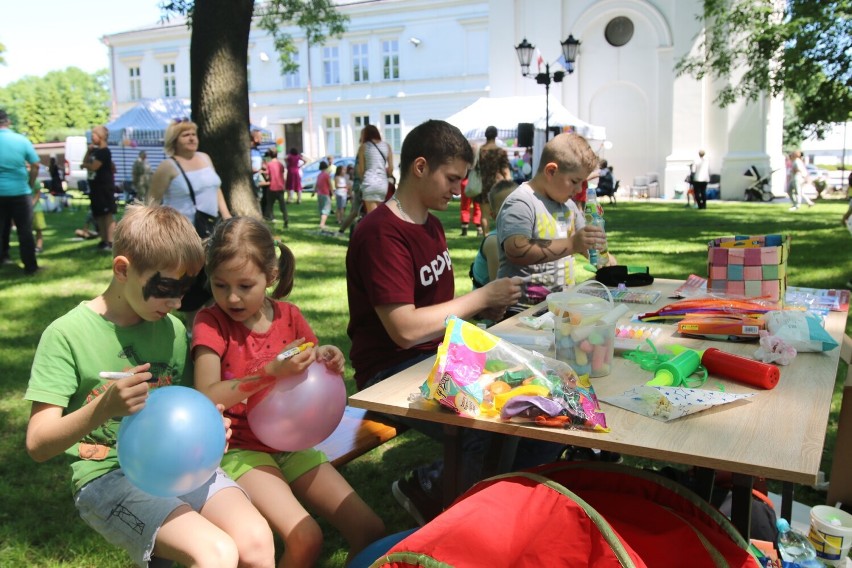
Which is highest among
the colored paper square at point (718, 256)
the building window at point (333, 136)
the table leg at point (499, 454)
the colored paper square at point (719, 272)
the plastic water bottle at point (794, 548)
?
the building window at point (333, 136)

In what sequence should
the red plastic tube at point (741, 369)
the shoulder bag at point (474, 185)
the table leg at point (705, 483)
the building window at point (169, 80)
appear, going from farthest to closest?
the building window at point (169, 80)
the shoulder bag at point (474, 185)
the table leg at point (705, 483)
the red plastic tube at point (741, 369)

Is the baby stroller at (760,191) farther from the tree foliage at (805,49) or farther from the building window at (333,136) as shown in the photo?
the building window at (333,136)

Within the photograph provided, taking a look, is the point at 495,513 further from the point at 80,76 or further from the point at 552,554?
the point at 80,76

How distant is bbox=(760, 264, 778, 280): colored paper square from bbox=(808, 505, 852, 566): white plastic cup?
3.30ft

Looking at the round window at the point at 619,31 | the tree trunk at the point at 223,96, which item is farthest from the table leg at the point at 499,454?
the round window at the point at 619,31

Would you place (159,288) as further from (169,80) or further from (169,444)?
(169,80)

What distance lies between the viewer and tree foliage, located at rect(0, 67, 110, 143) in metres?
65.2

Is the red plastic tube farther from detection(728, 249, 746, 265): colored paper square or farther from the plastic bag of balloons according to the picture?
detection(728, 249, 746, 265): colored paper square

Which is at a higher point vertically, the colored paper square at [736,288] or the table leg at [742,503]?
the colored paper square at [736,288]

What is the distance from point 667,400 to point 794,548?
97 cm

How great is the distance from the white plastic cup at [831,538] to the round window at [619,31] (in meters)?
25.5

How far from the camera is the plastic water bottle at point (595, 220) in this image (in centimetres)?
352

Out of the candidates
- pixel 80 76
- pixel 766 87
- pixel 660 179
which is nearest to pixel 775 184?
Answer: pixel 660 179

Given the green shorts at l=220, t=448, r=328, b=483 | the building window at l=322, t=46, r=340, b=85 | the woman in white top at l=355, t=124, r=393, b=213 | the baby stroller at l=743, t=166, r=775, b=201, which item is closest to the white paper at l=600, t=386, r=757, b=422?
the green shorts at l=220, t=448, r=328, b=483
